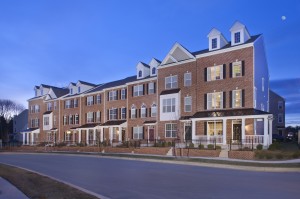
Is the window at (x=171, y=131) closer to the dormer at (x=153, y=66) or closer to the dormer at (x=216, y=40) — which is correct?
the dormer at (x=153, y=66)

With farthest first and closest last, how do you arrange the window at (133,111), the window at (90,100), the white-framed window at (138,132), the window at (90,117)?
the window at (90,100) → the window at (90,117) → the window at (133,111) → the white-framed window at (138,132)

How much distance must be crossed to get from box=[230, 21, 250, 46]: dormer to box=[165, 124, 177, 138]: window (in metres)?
11.7

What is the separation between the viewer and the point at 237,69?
33.8 metres

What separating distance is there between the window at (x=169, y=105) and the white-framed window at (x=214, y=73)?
5.52 meters

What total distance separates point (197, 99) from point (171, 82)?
4.84m

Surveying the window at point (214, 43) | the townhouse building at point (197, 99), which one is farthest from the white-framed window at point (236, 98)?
the window at point (214, 43)

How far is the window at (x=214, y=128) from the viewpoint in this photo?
34.2 metres

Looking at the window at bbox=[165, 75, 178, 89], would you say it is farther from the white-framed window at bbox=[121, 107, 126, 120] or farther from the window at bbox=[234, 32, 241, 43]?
the white-framed window at bbox=[121, 107, 126, 120]

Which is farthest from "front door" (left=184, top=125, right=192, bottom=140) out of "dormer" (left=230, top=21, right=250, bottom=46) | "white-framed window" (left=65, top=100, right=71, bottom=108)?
"white-framed window" (left=65, top=100, right=71, bottom=108)

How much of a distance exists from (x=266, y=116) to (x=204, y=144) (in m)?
7.33

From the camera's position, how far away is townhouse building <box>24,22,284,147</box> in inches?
1288

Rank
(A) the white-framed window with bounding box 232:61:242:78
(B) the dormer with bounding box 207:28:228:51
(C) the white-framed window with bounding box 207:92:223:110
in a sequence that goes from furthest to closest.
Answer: (B) the dormer with bounding box 207:28:228:51
(C) the white-framed window with bounding box 207:92:223:110
(A) the white-framed window with bounding box 232:61:242:78

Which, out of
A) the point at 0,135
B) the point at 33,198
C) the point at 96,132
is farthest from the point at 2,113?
the point at 33,198

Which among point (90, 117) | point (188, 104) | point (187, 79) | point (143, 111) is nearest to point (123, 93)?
point (143, 111)
